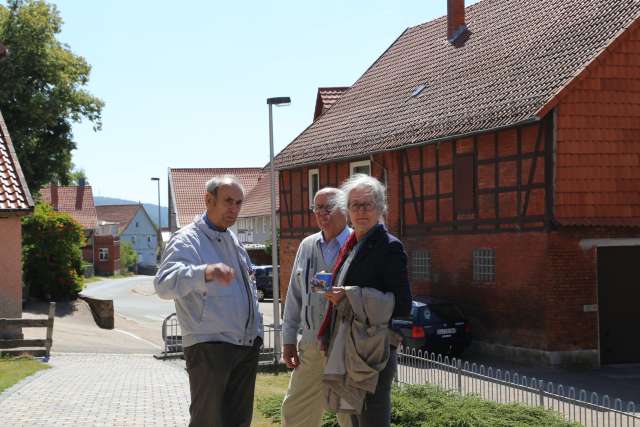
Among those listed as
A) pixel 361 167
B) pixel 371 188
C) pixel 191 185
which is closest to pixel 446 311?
pixel 361 167

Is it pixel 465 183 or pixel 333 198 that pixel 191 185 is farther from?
pixel 333 198

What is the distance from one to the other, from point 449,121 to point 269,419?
1574cm

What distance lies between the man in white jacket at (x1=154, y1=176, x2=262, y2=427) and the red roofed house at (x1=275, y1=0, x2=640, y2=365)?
1581cm

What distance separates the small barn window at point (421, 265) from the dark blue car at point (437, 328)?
317 centimetres

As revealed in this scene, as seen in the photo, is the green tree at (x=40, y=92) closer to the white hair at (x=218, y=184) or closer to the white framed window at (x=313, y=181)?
the white framed window at (x=313, y=181)

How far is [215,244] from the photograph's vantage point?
6012mm

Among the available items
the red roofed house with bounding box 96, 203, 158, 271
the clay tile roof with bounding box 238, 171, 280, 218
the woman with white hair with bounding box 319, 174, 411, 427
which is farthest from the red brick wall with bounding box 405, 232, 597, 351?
the red roofed house with bounding box 96, 203, 158, 271

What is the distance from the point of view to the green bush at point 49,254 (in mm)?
33156

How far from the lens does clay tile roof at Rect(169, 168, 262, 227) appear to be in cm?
7319

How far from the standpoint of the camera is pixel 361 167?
29922 millimetres

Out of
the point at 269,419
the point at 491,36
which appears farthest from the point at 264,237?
the point at 269,419

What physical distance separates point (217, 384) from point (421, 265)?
69.1ft

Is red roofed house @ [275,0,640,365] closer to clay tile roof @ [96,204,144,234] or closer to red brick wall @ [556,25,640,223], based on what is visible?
red brick wall @ [556,25,640,223]

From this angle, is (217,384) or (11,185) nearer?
(217,384)
